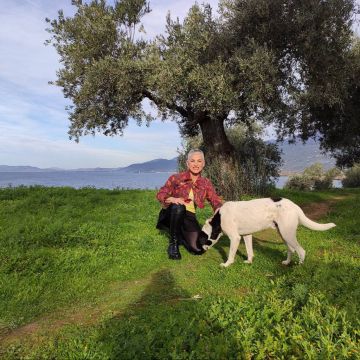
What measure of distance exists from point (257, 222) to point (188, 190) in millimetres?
1898

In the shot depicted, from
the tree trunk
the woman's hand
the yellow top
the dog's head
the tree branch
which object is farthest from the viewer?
the tree trunk

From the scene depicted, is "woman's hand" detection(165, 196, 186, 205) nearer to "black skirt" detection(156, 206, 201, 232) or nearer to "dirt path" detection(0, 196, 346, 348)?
"black skirt" detection(156, 206, 201, 232)

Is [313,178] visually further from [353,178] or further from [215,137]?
[215,137]

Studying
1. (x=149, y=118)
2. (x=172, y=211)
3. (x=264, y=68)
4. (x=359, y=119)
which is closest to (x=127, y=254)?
(x=172, y=211)

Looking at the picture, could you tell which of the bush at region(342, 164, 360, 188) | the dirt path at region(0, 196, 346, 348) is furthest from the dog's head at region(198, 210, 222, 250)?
the bush at region(342, 164, 360, 188)

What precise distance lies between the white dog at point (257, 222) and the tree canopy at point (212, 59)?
294 inches

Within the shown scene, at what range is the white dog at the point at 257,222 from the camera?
7.28 metres

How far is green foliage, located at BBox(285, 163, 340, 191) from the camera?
4269 cm

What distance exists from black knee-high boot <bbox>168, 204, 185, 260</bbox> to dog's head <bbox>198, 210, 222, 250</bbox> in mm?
611

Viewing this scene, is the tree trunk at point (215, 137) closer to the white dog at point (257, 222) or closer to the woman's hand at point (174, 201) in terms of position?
the woman's hand at point (174, 201)

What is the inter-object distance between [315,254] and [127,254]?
15.6 ft

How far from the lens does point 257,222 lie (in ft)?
24.5

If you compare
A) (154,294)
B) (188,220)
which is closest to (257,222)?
(188,220)

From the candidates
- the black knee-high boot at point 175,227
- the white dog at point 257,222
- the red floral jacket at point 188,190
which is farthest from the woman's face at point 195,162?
the white dog at point 257,222
